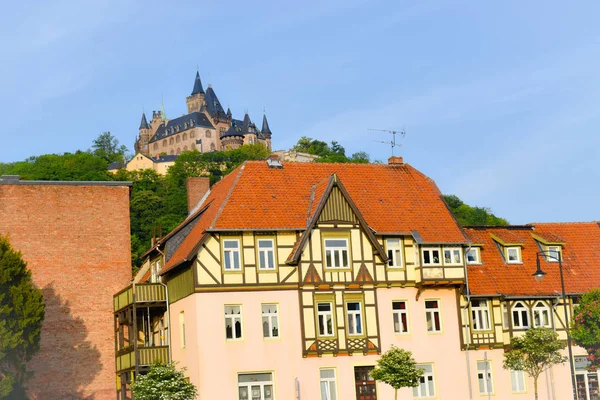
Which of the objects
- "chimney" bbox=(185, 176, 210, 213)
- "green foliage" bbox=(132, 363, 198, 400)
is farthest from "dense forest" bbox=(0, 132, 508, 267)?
"green foliage" bbox=(132, 363, 198, 400)

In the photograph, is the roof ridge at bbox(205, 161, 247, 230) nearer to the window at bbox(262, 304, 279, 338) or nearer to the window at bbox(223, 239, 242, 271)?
the window at bbox(223, 239, 242, 271)

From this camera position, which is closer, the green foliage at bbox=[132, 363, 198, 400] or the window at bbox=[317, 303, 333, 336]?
the green foliage at bbox=[132, 363, 198, 400]

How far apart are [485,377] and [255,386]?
34.7 feet

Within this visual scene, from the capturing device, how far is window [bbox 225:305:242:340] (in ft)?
131

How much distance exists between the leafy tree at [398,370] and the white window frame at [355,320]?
2784 millimetres

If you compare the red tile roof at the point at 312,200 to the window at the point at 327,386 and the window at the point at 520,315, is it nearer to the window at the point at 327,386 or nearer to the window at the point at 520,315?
the window at the point at 520,315

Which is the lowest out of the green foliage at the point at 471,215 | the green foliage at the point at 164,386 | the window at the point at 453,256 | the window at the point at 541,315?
the green foliage at the point at 164,386

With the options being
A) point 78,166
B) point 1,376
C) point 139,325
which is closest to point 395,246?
point 139,325

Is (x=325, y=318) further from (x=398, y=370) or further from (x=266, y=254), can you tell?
(x=398, y=370)

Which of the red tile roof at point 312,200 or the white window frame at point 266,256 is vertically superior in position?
the red tile roof at point 312,200

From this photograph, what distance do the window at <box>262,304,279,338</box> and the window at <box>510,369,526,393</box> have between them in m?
11.2

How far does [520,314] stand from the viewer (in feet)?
148

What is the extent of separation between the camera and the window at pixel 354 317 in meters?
41.8

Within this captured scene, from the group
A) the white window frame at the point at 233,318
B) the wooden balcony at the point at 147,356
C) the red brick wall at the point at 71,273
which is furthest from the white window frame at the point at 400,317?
the red brick wall at the point at 71,273
